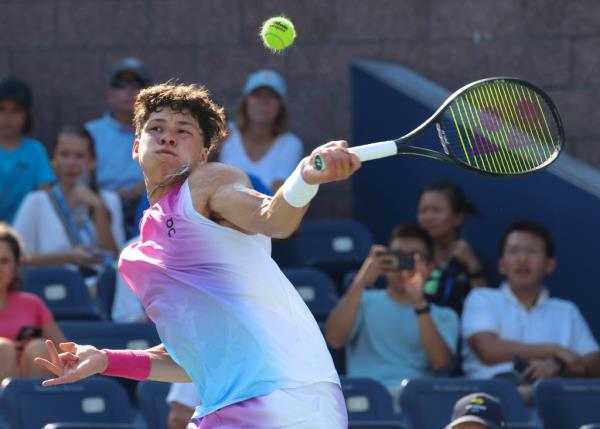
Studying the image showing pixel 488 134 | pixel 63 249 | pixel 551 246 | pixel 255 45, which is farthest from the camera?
pixel 255 45

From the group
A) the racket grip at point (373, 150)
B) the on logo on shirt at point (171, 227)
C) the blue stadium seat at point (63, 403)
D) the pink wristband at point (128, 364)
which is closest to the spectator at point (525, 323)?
the blue stadium seat at point (63, 403)

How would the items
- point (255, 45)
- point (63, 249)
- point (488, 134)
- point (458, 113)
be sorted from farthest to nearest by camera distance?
point (255, 45) < point (63, 249) < point (488, 134) < point (458, 113)

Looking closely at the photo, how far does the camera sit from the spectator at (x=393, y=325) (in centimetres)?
618

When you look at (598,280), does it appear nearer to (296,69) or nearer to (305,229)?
(305,229)

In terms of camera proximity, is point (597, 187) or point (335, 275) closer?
point (597, 187)

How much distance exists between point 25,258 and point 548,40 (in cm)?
350

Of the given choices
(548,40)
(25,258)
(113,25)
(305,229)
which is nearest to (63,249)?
(25,258)

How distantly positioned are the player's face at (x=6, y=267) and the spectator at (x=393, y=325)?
1403mm

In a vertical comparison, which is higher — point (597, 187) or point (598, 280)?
point (597, 187)

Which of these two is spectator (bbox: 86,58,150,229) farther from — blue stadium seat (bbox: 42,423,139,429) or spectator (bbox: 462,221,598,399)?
blue stadium seat (bbox: 42,423,139,429)

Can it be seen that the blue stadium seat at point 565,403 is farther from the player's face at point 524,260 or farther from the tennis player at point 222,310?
the tennis player at point 222,310

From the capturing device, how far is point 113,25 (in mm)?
8273

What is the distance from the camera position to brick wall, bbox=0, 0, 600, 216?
826 cm

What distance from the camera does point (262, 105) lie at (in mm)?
7492
